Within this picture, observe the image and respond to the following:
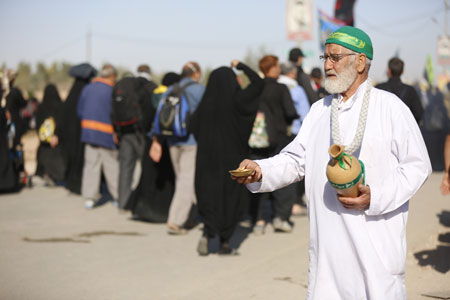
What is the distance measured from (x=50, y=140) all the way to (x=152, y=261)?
20.4 feet

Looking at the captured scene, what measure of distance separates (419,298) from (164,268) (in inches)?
99.4

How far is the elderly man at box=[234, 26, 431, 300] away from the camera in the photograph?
134 inches

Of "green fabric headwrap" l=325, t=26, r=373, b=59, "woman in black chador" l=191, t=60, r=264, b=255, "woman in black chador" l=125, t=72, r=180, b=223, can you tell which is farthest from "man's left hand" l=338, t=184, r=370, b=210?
"woman in black chador" l=125, t=72, r=180, b=223

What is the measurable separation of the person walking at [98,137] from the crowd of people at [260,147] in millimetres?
18

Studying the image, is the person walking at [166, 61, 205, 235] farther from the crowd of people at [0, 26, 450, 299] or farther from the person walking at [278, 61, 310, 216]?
the person walking at [278, 61, 310, 216]

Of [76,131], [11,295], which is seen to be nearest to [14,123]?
[76,131]

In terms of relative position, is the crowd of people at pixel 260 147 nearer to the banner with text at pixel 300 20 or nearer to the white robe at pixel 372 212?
the white robe at pixel 372 212

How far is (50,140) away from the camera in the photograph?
1266 cm

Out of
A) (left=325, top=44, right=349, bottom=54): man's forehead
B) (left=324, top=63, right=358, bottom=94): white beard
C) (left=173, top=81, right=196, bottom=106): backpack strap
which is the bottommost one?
(left=173, top=81, right=196, bottom=106): backpack strap

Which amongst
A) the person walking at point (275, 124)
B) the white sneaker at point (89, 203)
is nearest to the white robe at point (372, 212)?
the person walking at point (275, 124)

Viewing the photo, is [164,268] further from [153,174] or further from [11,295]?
[153,174]

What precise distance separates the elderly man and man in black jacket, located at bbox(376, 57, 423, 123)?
5.02 meters

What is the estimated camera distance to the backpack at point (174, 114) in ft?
26.5

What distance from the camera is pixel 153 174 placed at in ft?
30.7
